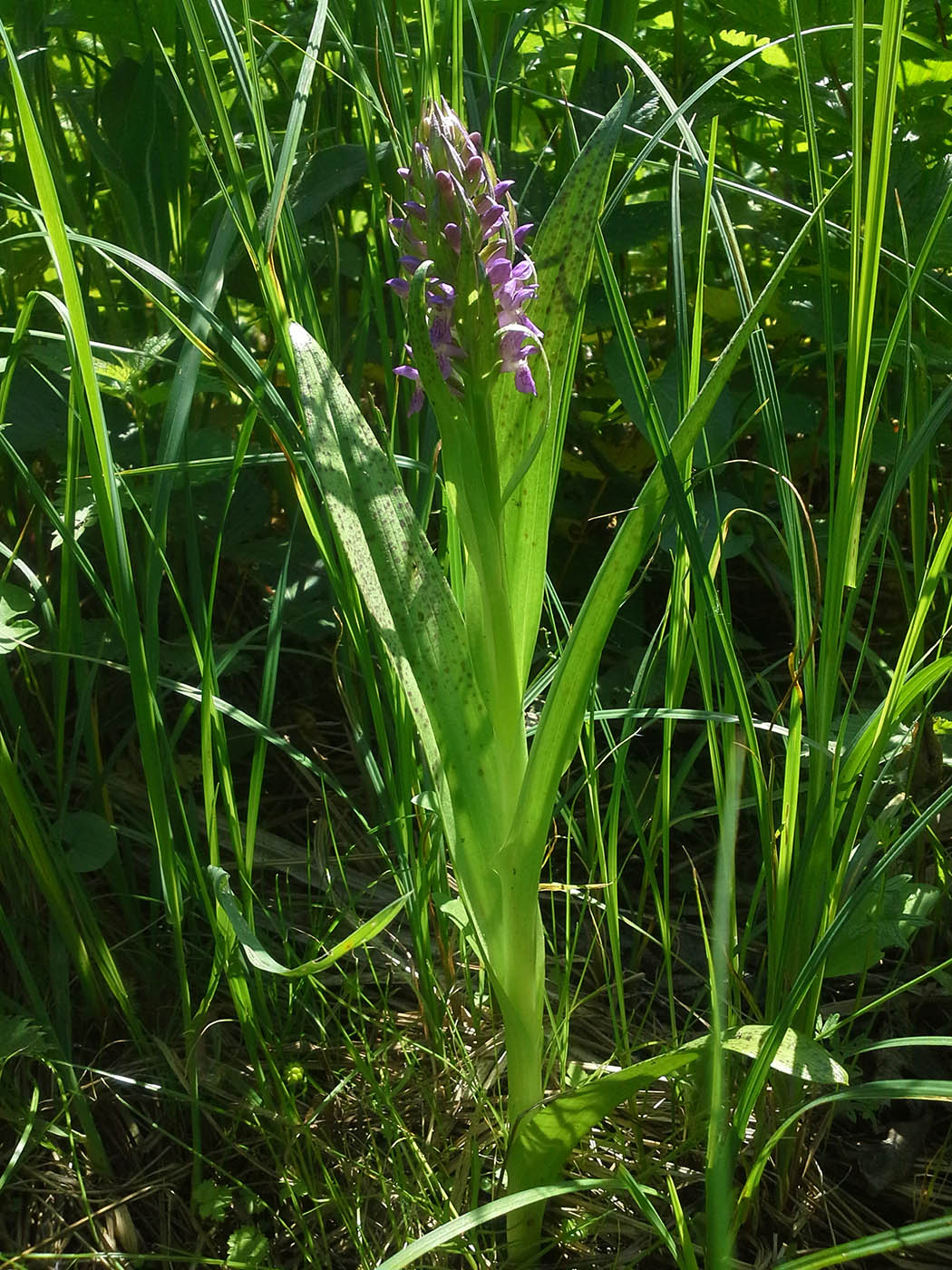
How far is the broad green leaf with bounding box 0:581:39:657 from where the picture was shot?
96cm

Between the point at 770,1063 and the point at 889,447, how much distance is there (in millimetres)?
899

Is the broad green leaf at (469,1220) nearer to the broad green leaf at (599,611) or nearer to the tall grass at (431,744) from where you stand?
the tall grass at (431,744)

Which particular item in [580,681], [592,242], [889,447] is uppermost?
[592,242]

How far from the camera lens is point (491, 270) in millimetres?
733

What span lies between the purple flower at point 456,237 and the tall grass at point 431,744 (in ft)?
0.29

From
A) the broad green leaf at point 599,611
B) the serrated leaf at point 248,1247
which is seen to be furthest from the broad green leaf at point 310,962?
the serrated leaf at point 248,1247

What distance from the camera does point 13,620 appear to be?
40.9 inches

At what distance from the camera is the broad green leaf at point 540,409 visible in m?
0.83

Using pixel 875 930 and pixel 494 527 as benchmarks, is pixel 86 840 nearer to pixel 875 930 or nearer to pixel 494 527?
pixel 494 527

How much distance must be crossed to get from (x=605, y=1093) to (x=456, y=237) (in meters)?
0.61

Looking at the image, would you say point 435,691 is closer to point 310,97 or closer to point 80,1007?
point 80,1007

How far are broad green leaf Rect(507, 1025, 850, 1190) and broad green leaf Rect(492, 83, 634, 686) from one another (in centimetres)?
30

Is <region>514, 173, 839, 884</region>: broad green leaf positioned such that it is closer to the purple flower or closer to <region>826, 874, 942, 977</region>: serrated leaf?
the purple flower

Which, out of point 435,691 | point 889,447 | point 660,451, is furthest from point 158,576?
point 889,447
